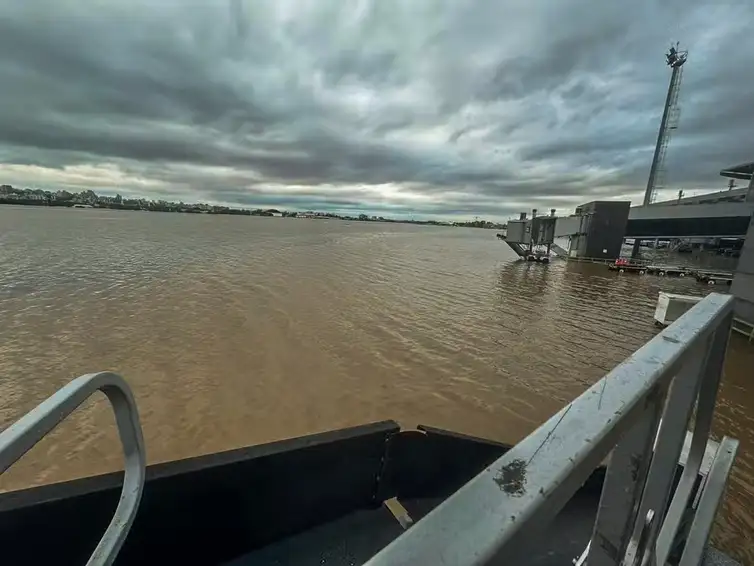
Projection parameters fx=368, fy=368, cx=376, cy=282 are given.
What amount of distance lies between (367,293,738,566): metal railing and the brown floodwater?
12.7 feet

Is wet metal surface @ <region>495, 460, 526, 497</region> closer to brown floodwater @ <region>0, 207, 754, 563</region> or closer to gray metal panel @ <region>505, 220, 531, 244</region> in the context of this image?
brown floodwater @ <region>0, 207, 754, 563</region>

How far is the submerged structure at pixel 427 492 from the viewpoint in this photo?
0.51 metres

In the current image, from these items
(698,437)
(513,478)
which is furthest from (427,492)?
(513,478)

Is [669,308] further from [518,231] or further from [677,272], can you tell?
[518,231]

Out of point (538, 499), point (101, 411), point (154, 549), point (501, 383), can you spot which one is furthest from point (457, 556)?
point (501, 383)

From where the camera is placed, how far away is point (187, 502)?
7.20ft

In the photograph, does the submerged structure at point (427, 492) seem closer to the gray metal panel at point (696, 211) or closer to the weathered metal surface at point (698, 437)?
the weathered metal surface at point (698, 437)

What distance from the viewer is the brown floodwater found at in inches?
203

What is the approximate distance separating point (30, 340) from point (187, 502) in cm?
852

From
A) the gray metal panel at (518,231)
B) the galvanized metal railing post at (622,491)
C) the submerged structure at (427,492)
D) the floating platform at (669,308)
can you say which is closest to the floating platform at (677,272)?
the gray metal panel at (518,231)

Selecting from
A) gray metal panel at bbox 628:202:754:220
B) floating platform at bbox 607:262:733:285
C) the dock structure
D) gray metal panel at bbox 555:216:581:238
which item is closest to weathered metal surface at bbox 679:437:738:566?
floating platform at bbox 607:262:733:285

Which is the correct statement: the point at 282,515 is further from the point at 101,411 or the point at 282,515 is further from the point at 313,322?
the point at 313,322

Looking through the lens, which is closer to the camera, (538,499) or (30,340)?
(538,499)

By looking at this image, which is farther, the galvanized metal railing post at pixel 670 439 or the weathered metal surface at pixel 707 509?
the weathered metal surface at pixel 707 509
